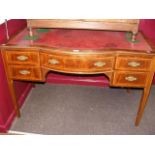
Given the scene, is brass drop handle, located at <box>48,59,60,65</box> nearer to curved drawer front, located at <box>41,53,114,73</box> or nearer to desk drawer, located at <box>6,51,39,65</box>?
curved drawer front, located at <box>41,53,114,73</box>

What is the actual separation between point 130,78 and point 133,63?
167mm

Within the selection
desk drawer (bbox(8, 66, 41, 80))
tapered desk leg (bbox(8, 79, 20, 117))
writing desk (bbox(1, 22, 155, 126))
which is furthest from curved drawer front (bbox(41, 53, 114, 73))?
tapered desk leg (bbox(8, 79, 20, 117))

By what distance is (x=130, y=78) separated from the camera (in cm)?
→ 167

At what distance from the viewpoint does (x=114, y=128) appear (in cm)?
196

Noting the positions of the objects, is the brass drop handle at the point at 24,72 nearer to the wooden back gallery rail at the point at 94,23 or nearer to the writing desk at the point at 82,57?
the writing desk at the point at 82,57

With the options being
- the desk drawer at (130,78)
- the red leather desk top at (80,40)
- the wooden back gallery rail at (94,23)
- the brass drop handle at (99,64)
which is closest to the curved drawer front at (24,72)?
the red leather desk top at (80,40)

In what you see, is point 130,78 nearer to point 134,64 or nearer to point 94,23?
point 134,64

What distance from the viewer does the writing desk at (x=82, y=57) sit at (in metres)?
1.54

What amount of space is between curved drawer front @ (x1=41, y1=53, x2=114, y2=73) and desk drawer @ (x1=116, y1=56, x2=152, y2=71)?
0.24ft

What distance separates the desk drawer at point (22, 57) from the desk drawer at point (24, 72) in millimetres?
66

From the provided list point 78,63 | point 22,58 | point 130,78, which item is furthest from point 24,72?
point 130,78

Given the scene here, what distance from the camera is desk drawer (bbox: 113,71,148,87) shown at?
1638mm

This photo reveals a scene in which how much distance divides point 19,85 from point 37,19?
0.91 m

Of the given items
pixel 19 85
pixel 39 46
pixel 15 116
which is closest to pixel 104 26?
pixel 39 46
